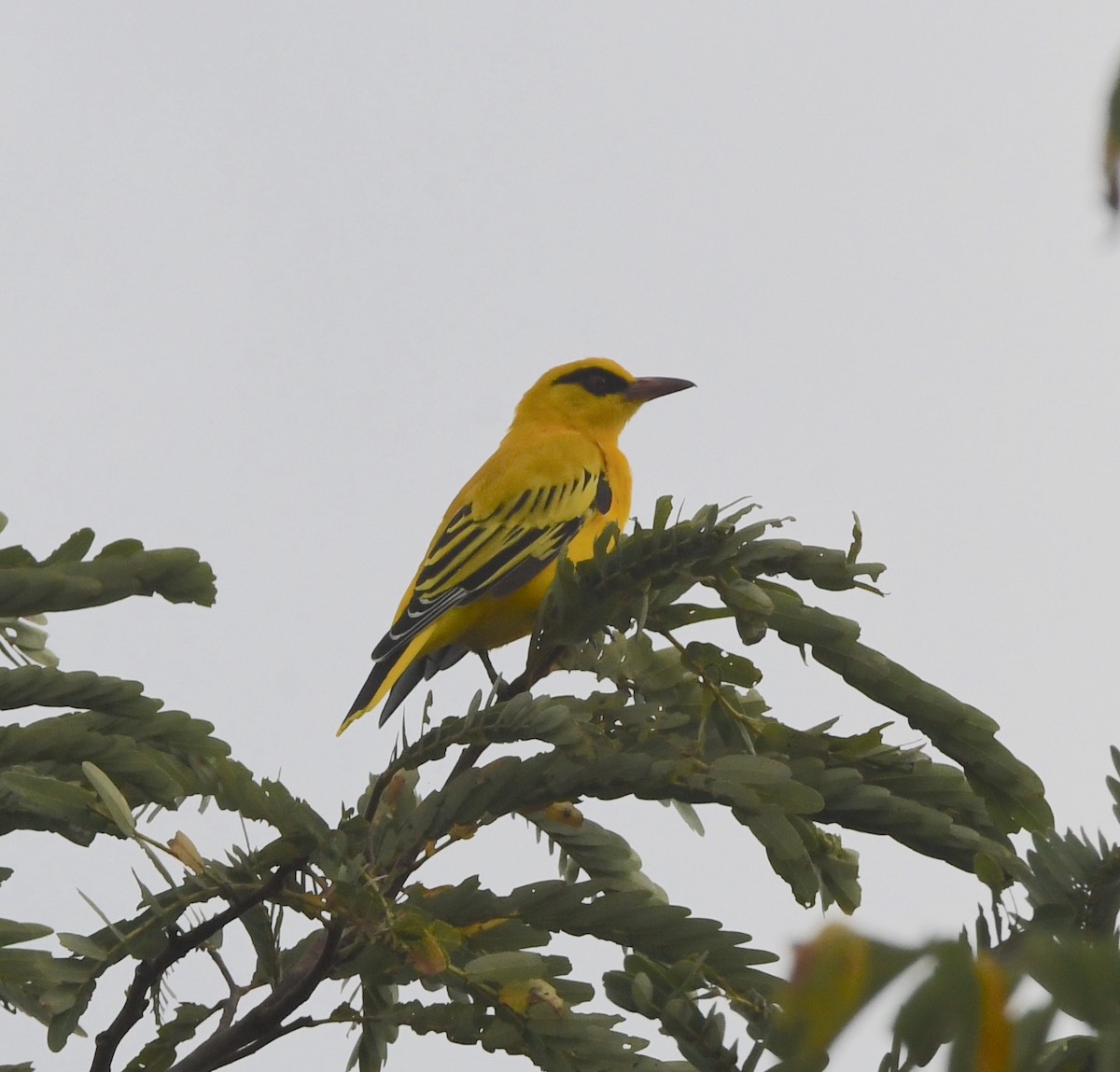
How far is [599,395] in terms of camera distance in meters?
7.52

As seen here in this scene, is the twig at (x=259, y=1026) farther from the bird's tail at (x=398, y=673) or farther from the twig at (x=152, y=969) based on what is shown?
the bird's tail at (x=398, y=673)

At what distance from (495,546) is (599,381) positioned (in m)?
2.28

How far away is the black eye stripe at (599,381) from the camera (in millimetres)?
7523

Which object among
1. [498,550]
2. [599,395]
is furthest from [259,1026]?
[599,395]

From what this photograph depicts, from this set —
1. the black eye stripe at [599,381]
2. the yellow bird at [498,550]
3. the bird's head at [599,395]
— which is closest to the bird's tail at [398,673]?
the yellow bird at [498,550]

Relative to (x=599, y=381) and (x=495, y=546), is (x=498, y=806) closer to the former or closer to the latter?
(x=495, y=546)

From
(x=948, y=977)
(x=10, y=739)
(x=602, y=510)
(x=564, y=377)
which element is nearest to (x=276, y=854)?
(x=10, y=739)

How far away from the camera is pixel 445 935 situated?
2080 millimetres

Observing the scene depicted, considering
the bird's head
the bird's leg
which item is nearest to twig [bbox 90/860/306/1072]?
the bird's leg

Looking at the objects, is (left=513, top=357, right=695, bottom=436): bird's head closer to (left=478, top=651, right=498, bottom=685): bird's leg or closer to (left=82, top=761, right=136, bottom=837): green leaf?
(left=478, top=651, right=498, bottom=685): bird's leg

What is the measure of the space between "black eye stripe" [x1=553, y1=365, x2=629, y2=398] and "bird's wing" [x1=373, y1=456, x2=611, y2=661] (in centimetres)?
142

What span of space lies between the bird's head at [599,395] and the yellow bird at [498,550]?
0.60 metres

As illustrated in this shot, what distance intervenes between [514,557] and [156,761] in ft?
10.5

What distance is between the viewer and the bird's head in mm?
7461
